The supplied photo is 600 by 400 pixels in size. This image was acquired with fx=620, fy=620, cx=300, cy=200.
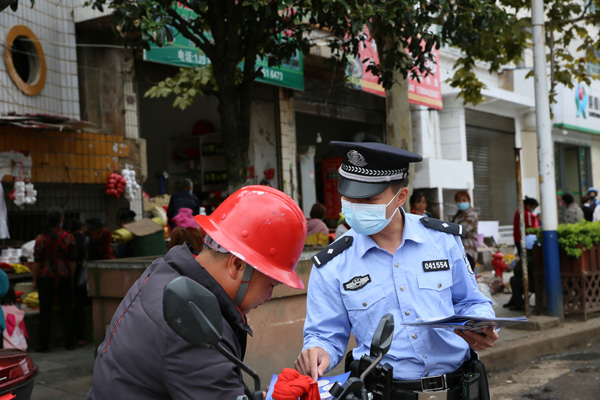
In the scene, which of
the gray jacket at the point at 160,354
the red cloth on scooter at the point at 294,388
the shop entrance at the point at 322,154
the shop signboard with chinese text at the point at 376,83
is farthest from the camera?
the shop entrance at the point at 322,154

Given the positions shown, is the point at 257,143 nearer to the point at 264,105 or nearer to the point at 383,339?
the point at 264,105

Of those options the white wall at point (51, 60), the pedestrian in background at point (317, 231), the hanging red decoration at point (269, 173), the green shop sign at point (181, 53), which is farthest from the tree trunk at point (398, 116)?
the hanging red decoration at point (269, 173)

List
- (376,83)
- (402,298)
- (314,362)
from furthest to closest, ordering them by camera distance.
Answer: (376,83) → (402,298) → (314,362)

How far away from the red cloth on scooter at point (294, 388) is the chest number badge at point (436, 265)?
1.16 metres

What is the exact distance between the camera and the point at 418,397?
2.60 metres

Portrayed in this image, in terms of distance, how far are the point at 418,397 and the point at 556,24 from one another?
9551 mm

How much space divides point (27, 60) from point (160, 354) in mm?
9541

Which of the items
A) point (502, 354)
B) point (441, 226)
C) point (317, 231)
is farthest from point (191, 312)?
point (317, 231)

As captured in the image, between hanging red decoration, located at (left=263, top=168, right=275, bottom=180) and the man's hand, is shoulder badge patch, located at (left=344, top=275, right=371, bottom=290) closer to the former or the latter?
the man's hand

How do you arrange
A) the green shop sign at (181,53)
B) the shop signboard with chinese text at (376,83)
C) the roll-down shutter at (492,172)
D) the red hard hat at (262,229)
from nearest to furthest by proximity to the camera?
the red hard hat at (262,229), the green shop sign at (181,53), the shop signboard with chinese text at (376,83), the roll-down shutter at (492,172)

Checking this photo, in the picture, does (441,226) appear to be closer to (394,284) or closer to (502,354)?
(394,284)

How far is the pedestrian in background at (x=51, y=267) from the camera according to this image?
26.8ft

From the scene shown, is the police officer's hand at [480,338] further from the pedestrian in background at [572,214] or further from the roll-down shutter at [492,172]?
the roll-down shutter at [492,172]

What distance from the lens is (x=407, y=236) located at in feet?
9.20
